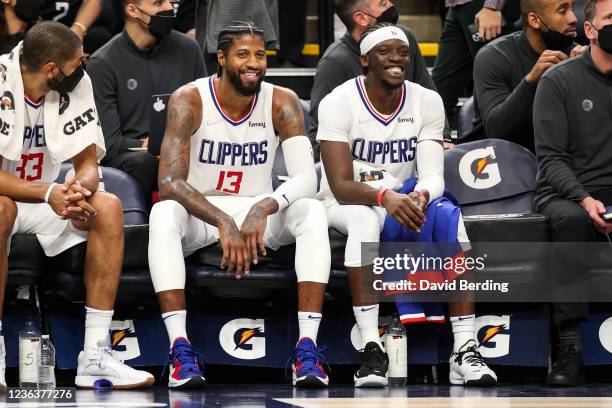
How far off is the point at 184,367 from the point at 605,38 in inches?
98.3

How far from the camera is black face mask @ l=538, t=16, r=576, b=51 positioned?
684 centimetres

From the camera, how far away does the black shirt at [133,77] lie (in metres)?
6.72

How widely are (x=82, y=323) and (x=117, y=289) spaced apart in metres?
0.28

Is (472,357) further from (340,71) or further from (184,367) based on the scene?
(340,71)

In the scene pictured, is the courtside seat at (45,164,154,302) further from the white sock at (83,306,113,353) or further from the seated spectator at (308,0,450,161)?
the seated spectator at (308,0,450,161)

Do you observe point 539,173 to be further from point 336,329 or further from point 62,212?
point 62,212

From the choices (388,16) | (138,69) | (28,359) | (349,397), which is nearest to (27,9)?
(138,69)

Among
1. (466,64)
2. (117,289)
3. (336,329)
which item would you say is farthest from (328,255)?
(466,64)

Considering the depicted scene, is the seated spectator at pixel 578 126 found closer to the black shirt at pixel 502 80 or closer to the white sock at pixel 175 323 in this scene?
the black shirt at pixel 502 80

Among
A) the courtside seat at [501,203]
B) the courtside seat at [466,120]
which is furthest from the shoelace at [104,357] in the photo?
the courtside seat at [466,120]

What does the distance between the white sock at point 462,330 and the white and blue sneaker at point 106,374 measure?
4.28 ft

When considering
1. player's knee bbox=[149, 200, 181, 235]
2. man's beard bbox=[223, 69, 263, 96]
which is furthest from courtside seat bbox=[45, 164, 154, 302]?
man's beard bbox=[223, 69, 263, 96]

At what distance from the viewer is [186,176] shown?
572cm

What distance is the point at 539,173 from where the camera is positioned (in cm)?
614
